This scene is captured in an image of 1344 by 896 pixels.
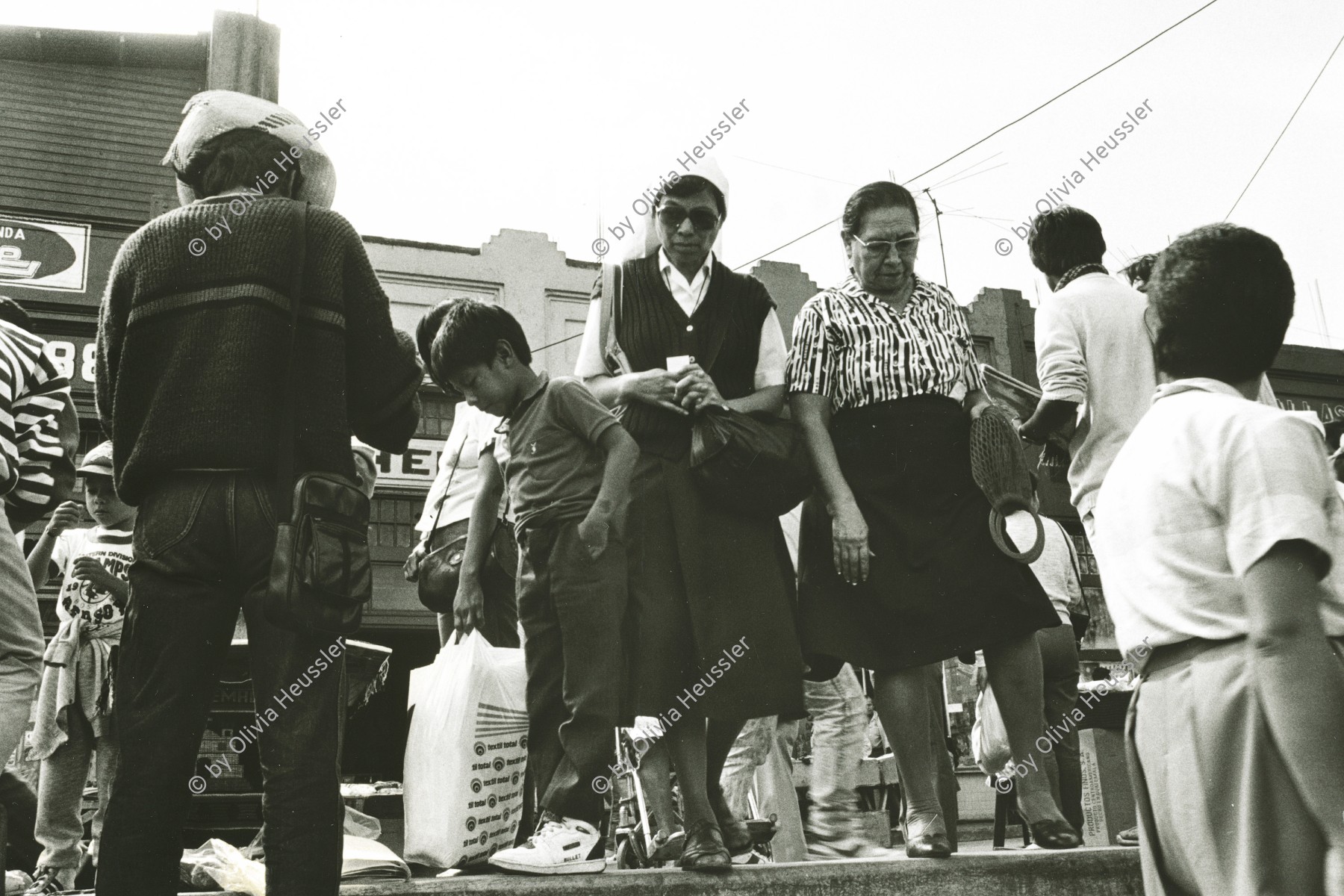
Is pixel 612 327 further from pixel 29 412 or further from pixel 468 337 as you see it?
pixel 29 412

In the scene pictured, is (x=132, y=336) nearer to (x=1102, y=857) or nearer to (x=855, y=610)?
(x=855, y=610)

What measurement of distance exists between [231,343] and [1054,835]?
2.80 metres

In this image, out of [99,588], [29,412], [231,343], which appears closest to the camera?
[231,343]

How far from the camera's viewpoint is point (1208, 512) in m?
2.02

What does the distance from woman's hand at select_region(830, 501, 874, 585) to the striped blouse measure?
1.37 feet

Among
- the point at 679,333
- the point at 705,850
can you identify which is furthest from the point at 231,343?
the point at 705,850

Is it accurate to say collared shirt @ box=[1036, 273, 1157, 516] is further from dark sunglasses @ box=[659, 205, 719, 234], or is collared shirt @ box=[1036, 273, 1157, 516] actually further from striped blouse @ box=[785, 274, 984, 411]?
dark sunglasses @ box=[659, 205, 719, 234]

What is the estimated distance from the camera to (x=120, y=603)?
5.48 meters

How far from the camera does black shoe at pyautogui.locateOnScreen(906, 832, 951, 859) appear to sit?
12.0ft

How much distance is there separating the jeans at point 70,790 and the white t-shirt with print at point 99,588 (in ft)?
1.31

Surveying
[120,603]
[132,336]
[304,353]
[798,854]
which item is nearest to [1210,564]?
[304,353]

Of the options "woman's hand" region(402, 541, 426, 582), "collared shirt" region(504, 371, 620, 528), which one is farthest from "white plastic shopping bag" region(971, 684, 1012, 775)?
"woman's hand" region(402, 541, 426, 582)

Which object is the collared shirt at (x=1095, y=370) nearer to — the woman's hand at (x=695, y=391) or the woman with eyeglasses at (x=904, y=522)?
the woman with eyeglasses at (x=904, y=522)

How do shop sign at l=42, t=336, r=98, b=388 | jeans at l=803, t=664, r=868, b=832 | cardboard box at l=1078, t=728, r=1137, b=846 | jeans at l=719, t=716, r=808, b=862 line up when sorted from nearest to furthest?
jeans at l=803, t=664, r=868, b=832 → jeans at l=719, t=716, r=808, b=862 → cardboard box at l=1078, t=728, r=1137, b=846 → shop sign at l=42, t=336, r=98, b=388
